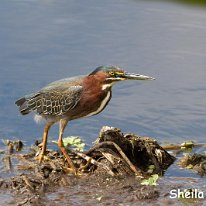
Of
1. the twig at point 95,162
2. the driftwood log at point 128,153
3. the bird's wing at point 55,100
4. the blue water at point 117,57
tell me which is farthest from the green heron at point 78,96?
the blue water at point 117,57

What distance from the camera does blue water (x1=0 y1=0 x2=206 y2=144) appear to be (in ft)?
34.6

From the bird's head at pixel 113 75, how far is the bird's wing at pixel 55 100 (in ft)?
0.92

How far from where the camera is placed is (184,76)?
38.5 ft

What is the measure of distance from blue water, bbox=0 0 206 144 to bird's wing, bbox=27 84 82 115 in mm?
738

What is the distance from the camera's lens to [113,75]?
9.03 meters

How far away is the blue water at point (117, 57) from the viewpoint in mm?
10547

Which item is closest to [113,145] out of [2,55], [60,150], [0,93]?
[60,150]

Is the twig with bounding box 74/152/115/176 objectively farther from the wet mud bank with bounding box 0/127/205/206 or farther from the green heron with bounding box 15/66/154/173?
the green heron with bounding box 15/66/154/173

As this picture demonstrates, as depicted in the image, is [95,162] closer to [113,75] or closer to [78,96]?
[78,96]

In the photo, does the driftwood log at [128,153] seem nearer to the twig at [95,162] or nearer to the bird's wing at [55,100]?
the twig at [95,162]

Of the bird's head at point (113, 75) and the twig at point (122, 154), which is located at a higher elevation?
the bird's head at point (113, 75)

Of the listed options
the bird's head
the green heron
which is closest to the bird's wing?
the green heron

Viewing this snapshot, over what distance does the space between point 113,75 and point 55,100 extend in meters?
0.71

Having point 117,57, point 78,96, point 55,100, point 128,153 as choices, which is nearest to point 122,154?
point 128,153
